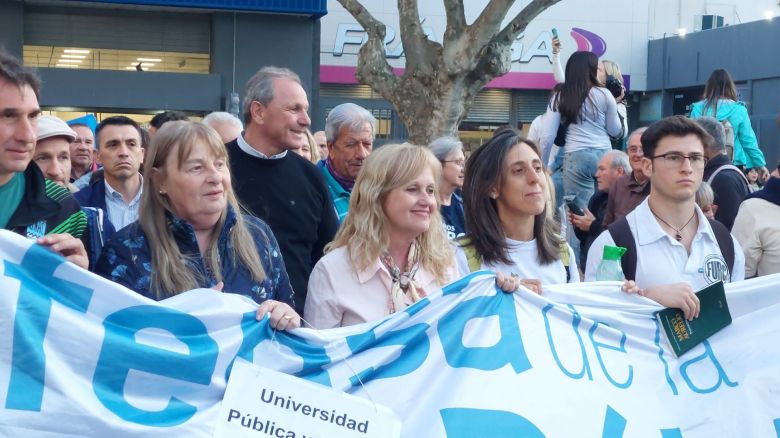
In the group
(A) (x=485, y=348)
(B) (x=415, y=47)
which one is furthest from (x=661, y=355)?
(B) (x=415, y=47)

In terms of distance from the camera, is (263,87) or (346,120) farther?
(346,120)

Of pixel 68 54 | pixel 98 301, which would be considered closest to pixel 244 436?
pixel 98 301

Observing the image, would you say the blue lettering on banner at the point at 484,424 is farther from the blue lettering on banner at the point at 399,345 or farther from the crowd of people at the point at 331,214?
the crowd of people at the point at 331,214

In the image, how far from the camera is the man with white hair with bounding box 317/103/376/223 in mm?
6379

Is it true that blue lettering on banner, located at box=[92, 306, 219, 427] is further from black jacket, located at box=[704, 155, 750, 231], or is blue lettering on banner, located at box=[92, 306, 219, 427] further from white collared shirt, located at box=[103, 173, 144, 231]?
black jacket, located at box=[704, 155, 750, 231]

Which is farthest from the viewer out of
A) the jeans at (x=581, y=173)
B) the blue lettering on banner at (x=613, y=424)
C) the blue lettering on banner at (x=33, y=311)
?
the jeans at (x=581, y=173)

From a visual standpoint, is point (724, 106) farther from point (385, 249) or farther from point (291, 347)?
point (291, 347)

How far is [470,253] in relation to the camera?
196 inches

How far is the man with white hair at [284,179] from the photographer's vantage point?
17.6 feet

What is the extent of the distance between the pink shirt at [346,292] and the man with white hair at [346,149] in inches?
70.5

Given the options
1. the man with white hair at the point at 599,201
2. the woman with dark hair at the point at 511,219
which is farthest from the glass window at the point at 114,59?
the woman with dark hair at the point at 511,219

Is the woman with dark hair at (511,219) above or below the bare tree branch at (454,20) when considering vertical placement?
below

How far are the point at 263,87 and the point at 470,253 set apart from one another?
147 cm

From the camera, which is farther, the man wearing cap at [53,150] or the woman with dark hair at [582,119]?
the woman with dark hair at [582,119]
